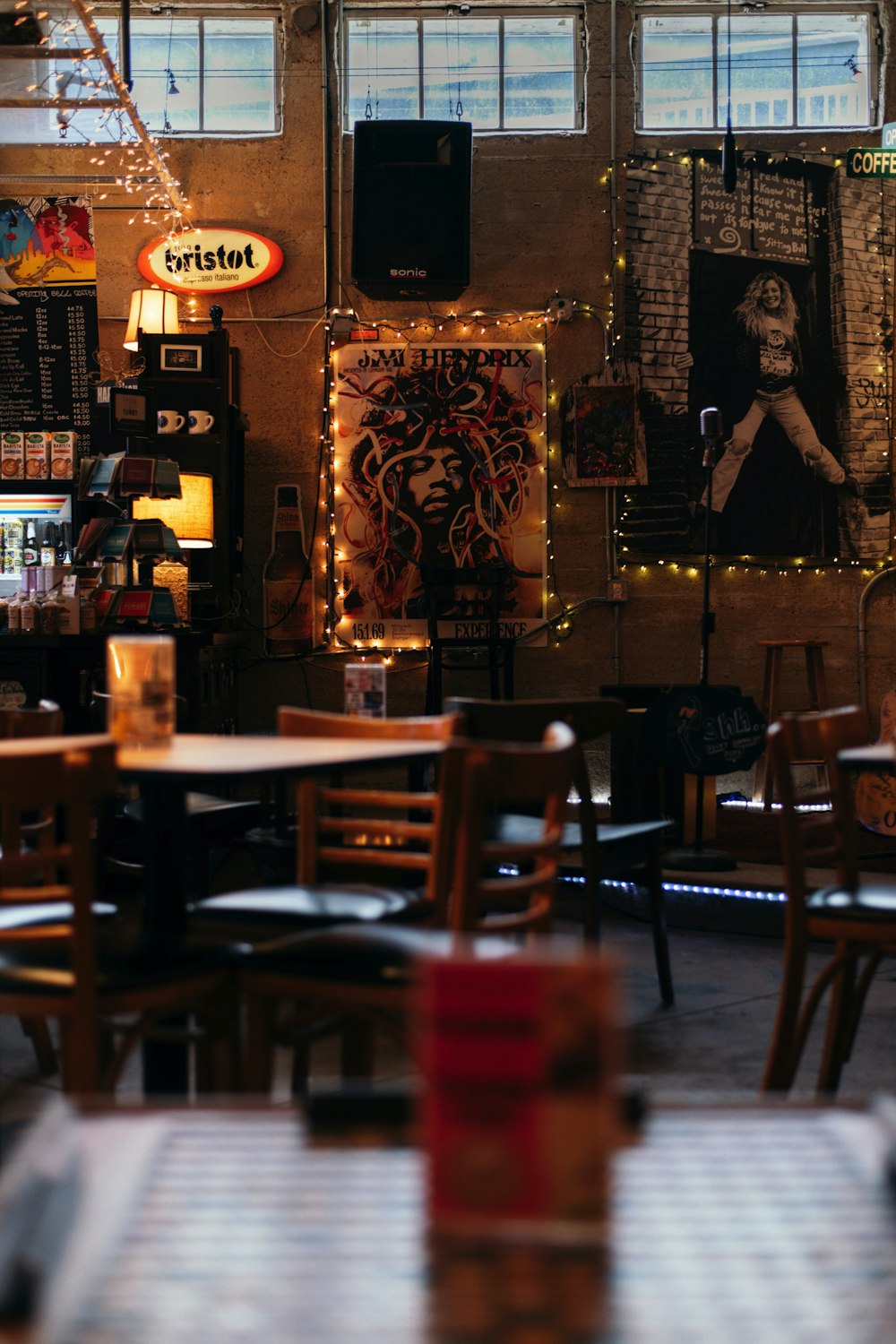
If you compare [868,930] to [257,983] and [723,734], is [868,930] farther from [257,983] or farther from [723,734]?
[723,734]

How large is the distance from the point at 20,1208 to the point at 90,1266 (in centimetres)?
7

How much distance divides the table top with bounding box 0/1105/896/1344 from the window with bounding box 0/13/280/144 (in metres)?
7.70

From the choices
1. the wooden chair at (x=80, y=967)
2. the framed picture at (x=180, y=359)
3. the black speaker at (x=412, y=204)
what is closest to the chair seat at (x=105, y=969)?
the wooden chair at (x=80, y=967)

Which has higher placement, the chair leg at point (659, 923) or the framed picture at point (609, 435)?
the framed picture at point (609, 435)

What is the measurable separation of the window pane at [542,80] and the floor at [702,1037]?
507cm

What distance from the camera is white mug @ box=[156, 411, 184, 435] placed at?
22.9ft

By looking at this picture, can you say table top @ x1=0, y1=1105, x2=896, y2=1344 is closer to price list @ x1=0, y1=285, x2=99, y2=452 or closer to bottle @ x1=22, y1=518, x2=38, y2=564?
bottle @ x1=22, y1=518, x2=38, y2=564

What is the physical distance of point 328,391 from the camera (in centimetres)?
779

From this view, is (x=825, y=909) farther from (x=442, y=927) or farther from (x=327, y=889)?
(x=327, y=889)

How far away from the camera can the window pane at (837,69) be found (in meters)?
7.78

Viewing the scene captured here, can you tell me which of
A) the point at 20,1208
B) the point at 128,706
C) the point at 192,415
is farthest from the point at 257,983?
the point at 192,415

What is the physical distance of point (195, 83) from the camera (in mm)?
7824

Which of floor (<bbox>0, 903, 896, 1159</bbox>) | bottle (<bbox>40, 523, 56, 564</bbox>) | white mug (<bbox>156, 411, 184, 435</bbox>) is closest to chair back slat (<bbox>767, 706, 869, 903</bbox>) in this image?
floor (<bbox>0, 903, 896, 1159</bbox>)

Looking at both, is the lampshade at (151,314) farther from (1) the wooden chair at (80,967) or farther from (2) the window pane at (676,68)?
(1) the wooden chair at (80,967)
